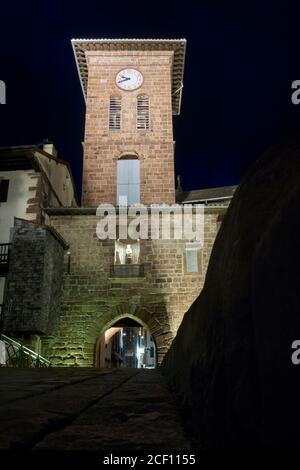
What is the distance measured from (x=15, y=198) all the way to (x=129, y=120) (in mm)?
7221

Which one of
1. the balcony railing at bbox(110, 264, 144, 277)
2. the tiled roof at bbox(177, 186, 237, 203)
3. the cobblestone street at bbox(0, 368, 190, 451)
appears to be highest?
the tiled roof at bbox(177, 186, 237, 203)

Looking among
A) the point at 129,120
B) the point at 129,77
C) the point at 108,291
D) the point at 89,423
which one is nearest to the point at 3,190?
the point at 108,291

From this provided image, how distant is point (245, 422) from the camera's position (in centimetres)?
109

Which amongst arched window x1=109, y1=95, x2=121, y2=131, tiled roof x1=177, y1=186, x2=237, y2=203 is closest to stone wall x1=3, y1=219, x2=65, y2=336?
arched window x1=109, y1=95, x2=121, y2=131

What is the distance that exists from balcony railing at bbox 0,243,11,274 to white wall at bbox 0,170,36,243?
0.61 metres

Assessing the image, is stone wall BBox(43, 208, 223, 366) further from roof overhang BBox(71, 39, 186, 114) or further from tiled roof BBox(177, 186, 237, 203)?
roof overhang BBox(71, 39, 186, 114)

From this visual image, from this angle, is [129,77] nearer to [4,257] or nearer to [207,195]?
[207,195]

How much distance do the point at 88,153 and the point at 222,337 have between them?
18770 mm

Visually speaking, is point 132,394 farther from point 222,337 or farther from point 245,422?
point 245,422

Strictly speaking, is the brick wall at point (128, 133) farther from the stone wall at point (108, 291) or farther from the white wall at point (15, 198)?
the stone wall at point (108, 291)

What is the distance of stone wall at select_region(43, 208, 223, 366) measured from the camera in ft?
47.6

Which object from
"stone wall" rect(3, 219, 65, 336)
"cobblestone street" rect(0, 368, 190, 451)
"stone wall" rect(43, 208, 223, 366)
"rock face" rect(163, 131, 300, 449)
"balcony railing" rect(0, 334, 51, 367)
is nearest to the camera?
"rock face" rect(163, 131, 300, 449)

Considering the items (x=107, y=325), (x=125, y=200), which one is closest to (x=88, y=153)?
(x=125, y=200)

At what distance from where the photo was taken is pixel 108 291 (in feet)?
49.7
